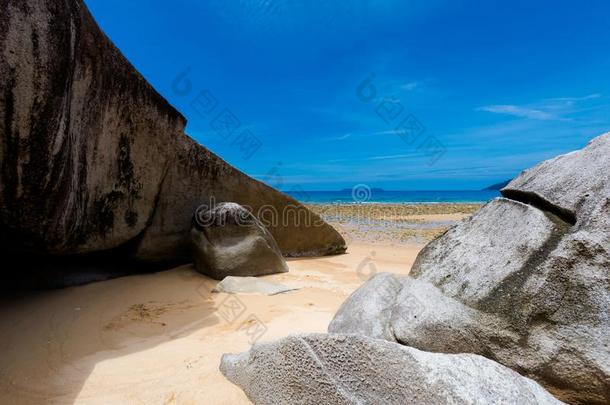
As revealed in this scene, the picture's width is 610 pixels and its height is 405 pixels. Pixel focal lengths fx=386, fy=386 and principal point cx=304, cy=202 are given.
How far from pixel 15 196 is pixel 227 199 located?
3.77 metres

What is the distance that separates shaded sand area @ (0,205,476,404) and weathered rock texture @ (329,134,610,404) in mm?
1223

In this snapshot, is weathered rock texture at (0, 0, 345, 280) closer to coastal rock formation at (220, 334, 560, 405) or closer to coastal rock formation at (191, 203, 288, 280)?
coastal rock formation at (191, 203, 288, 280)

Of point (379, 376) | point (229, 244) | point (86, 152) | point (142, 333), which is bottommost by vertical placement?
point (142, 333)

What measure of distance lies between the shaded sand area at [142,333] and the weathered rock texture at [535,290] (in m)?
1.22

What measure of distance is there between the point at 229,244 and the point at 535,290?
4.46 m

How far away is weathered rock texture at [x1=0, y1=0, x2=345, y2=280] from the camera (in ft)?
9.84

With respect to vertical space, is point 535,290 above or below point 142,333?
above

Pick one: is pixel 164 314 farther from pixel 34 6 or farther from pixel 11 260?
pixel 34 6

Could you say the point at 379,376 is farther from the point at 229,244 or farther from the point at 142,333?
the point at 229,244

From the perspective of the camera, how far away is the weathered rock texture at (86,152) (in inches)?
118

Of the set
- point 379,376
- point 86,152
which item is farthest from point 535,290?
point 86,152

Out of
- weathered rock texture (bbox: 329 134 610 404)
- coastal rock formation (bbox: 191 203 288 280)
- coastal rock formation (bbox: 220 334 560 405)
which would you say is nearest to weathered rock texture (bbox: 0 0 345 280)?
coastal rock formation (bbox: 191 203 288 280)

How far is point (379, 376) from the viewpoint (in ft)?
6.24

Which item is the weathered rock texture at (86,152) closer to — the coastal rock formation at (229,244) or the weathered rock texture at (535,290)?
the coastal rock formation at (229,244)
